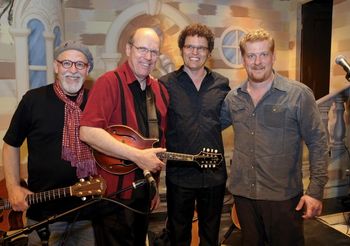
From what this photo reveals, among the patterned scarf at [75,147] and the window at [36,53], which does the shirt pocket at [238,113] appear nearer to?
the patterned scarf at [75,147]

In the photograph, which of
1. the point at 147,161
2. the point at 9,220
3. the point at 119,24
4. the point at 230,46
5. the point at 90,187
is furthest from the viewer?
the point at 230,46

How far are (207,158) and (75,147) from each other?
73 centimetres

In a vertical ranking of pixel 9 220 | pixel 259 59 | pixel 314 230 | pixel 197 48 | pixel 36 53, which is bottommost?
pixel 314 230

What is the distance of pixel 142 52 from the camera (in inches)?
66.1

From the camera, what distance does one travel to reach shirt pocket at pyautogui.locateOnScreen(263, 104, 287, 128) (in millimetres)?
1698

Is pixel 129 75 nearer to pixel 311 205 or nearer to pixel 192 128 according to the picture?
pixel 192 128

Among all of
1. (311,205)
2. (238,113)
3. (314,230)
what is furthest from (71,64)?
(314,230)

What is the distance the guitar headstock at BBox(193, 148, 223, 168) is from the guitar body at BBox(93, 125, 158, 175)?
36cm

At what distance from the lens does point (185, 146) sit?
201cm

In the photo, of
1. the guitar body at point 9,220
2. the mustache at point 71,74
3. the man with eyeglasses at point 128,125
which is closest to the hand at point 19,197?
the man with eyeglasses at point 128,125

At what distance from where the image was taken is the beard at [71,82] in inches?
68.8

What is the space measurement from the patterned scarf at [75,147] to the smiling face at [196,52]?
749 mm

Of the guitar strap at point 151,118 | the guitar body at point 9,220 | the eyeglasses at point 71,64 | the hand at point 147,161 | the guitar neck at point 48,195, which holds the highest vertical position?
the eyeglasses at point 71,64

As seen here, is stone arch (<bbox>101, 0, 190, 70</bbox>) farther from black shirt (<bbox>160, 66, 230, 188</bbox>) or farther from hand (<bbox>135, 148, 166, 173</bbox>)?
hand (<bbox>135, 148, 166, 173</bbox>)
